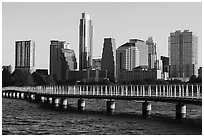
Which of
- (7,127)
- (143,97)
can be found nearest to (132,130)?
(7,127)

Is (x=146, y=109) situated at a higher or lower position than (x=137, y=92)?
lower

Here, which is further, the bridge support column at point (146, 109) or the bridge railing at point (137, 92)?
the bridge support column at point (146, 109)

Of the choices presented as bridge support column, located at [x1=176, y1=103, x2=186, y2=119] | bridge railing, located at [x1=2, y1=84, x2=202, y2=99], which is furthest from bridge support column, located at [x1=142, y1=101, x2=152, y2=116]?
bridge support column, located at [x1=176, y1=103, x2=186, y2=119]

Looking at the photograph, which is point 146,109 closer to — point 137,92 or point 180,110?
point 137,92

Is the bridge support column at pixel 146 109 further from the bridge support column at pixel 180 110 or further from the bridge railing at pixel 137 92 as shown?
the bridge support column at pixel 180 110

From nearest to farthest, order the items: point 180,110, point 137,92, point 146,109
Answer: point 180,110
point 146,109
point 137,92

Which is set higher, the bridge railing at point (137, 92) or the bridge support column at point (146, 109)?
the bridge railing at point (137, 92)

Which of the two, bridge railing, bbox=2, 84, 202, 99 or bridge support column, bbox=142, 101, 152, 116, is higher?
bridge railing, bbox=2, 84, 202, 99

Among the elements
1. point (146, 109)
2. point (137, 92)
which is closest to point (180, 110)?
point (146, 109)

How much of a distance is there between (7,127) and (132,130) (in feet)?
47.1

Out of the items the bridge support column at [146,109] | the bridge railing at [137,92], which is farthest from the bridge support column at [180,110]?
the bridge support column at [146,109]

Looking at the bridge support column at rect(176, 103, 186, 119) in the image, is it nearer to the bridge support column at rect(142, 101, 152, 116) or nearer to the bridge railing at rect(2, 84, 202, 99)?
the bridge railing at rect(2, 84, 202, 99)

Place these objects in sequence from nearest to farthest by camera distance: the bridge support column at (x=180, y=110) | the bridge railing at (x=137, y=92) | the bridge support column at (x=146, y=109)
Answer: the bridge support column at (x=180, y=110), the bridge railing at (x=137, y=92), the bridge support column at (x=146, y=109)

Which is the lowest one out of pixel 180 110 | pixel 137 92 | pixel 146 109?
pixel 146 109
